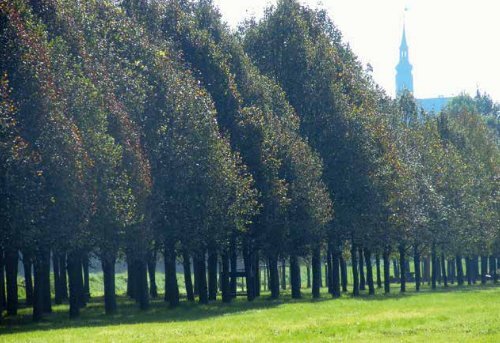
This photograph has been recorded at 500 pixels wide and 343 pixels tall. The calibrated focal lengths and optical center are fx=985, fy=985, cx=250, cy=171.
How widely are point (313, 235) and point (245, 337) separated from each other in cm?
3092

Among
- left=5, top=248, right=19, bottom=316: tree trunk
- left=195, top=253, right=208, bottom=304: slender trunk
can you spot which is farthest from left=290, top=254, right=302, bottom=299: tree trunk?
left=5, top=248, right=19, bottom=316: tree trunk

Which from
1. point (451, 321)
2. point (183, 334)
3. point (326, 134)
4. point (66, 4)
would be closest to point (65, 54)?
point (66, 4)

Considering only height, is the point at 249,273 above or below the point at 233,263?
below

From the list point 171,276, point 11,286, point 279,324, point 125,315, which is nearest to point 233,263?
point 171,276

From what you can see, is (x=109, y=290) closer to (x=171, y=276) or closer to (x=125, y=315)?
(x=125, y=315)

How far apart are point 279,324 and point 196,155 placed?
17731mm

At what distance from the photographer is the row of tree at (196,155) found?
42.4 meters

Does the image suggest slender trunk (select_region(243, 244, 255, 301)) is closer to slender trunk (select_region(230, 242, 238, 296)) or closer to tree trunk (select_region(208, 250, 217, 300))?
slender trunk (select_region(230, 242, 238, 296))

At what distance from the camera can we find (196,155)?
54.2m

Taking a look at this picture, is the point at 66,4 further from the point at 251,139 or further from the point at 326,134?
the point at 326,134

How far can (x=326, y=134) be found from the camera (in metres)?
69.8

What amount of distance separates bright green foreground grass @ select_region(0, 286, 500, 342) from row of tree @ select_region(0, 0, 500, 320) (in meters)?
3.63

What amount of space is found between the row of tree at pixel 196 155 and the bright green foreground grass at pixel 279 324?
11.9 feet

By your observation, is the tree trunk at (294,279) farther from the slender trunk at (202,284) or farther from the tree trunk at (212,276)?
the slender trunk at (202,284)
